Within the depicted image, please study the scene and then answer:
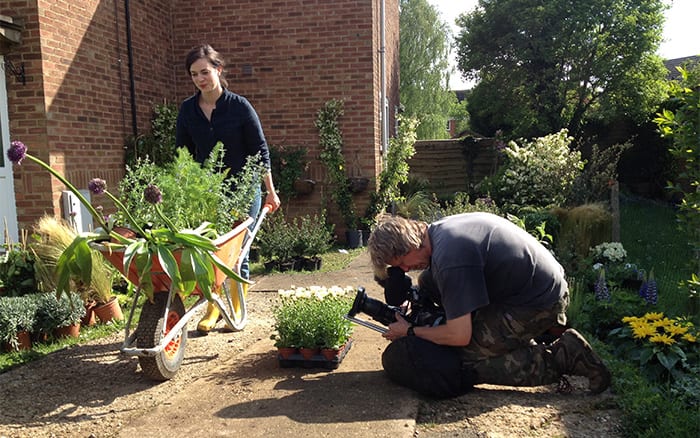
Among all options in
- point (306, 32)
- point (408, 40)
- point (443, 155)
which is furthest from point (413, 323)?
point (408, 40)

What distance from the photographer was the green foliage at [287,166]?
811 centimetres

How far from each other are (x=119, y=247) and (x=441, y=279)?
1.62 meters

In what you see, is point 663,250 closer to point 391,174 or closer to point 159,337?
point 391,174

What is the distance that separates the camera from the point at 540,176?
27.8 feet

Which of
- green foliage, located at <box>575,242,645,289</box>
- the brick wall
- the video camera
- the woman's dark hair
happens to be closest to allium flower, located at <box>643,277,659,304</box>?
green foliage, located at <box>575,242,645,289</box>

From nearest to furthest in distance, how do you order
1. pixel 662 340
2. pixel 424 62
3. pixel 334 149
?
pixel 662 340 → pixel 334 149 → pixel 424 62

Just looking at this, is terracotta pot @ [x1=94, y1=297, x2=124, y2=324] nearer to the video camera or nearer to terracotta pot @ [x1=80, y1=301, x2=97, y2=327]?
terracotta pot @ [x1=80, y1=301, x2=97, y2=327]

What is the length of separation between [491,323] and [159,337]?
1.68 meters

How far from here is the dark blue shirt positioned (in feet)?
12.9

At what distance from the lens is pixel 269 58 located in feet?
27.0

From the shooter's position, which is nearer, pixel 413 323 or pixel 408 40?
pixel 413 323

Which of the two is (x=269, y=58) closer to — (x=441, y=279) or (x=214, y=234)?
(x=214, y=234)

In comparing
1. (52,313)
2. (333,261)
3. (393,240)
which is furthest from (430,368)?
(333,261)

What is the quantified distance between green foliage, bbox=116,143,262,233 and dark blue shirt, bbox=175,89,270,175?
1.51 ft
